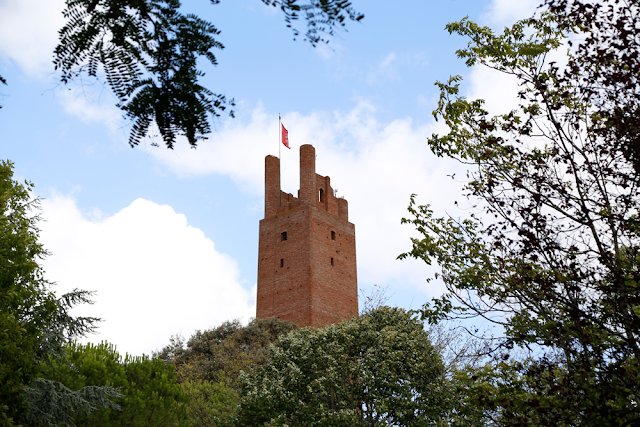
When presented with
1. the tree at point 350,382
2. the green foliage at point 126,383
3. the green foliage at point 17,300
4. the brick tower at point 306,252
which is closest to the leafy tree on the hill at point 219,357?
the green foliage at point 126,383

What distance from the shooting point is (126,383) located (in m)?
16.6

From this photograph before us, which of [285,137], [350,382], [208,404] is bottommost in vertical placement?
[350,382]

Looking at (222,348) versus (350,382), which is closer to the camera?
(350,382)

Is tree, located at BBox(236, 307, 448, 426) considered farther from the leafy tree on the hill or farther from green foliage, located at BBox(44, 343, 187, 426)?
the leafy tree on the hill

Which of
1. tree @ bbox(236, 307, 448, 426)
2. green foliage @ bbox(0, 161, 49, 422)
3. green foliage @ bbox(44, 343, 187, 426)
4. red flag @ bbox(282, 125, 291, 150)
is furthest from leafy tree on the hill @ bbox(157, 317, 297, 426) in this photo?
red flag @ bbox(282, 125, 291, 150)

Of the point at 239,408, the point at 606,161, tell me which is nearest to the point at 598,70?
the point at 606,161

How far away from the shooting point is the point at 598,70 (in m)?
7.13

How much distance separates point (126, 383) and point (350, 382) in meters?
6.17

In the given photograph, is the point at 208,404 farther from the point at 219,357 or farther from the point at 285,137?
the point at 285,137

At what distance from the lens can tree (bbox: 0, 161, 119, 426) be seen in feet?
36.5

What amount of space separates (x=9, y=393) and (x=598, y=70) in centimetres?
1106

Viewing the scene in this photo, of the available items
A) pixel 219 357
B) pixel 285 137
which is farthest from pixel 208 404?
pixel 285 137

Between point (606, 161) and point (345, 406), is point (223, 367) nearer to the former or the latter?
point (345, 406)

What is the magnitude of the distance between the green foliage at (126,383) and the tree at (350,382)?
2.53 metres
